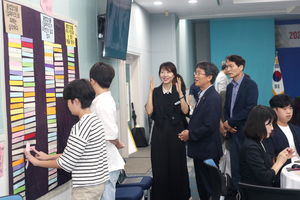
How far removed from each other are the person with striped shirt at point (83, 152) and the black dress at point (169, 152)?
1235mm

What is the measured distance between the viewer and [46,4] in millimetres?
2168

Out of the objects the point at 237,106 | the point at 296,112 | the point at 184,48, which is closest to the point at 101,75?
the point at 237,106

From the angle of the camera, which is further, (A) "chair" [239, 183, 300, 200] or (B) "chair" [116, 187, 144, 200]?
(B) "chair" [116, 187, 144, 200]

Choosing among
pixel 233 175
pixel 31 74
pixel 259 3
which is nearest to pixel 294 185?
pixel 233 175

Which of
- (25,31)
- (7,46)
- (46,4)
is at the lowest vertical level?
(7,46)

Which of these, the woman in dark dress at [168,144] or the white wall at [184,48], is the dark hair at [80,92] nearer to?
the woman in dark dress at [168,144]

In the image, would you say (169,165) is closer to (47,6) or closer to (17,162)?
(17,162)

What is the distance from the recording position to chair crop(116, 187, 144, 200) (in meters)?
2.37

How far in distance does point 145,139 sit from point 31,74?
4553mm

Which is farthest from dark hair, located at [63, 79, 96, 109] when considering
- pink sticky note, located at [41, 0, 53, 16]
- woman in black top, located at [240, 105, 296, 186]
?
woman in black top, located at [240, 105, 296, 186]

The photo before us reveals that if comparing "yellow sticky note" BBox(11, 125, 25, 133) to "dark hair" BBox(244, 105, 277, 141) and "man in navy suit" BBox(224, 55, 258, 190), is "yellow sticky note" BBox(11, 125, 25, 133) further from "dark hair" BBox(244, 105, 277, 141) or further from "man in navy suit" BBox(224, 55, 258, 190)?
"man in navy suit" BBox(224, 55, 258, 190)

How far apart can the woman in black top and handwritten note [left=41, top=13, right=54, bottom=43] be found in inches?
61.1

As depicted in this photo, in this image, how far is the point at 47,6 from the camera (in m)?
2.18

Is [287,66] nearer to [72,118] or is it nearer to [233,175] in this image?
[233,175]
